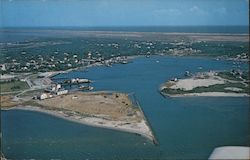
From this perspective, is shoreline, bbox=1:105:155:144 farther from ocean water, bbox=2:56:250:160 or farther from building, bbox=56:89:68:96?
building, bbox=56:89:68:96

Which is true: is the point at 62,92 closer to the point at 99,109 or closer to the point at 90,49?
the point at 99,109

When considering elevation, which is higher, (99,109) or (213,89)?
(213,89)

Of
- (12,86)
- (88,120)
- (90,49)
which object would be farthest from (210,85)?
(12,86)

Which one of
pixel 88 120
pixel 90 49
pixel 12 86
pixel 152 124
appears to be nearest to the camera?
pixel 12 86

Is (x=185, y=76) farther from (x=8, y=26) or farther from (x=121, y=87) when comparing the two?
(x=8, y=26)

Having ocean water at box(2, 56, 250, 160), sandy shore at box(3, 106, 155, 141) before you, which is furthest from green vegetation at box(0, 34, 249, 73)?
sandy shore at box(3, 106, 155, 141)

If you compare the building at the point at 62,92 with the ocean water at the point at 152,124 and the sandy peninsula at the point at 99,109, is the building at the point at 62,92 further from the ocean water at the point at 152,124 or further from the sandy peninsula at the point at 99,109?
the ocean water at the point at 152,124

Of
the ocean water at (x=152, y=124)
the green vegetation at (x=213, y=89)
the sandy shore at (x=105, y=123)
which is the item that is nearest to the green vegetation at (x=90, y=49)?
the ocean water at (x=152, y=124)
